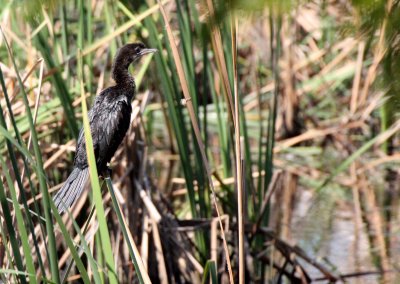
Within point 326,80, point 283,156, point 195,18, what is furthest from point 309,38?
point 195,18

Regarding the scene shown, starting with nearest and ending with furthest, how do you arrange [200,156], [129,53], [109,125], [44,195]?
[44,195]
[109,125]
[129,53]
[200,156]

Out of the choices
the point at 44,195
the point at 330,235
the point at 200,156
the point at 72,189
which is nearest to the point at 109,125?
the point at 72,189

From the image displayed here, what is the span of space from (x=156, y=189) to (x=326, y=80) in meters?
3.34

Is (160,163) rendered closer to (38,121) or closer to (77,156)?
(38,121)

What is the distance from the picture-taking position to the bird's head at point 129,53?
11.5ft

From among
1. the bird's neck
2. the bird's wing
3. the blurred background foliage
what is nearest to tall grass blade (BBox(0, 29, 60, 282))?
the blurred background foliage

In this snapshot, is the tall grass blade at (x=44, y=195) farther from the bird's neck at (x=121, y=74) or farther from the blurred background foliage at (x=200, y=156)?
the bird's neck at (x=121, y=74)

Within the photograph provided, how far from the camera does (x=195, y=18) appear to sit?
3.45 m

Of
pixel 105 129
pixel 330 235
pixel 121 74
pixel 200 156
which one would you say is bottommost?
pixel 330 235

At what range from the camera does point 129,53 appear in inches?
138

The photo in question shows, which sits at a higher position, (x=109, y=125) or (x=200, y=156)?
(x=109, y=125)

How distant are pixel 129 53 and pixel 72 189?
2.30ft

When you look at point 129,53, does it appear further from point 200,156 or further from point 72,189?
point 72,189

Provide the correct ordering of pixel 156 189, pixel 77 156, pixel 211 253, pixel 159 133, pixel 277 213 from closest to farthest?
pixel 77 156
pixel 211 253
pixel 156 189
pixel 277 213
pixel 159 133
